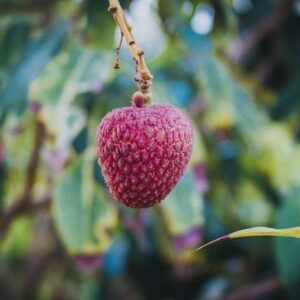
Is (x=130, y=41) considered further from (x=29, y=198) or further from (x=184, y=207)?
(x=29, y=198)

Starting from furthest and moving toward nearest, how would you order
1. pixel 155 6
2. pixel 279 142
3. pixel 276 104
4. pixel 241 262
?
1. pixel 241 262
2. pixel 279 142
3. pixel 276 104
4. pixel 155 6

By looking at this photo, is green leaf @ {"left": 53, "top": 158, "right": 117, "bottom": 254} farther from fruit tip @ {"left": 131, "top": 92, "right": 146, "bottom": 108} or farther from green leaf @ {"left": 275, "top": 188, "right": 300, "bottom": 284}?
fruit tip @ {"left": 131, "top": 92, "right": 146, "bottom": 108}

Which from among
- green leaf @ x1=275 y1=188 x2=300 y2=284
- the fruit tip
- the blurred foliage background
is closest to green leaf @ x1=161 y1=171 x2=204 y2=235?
the blurred foliage background

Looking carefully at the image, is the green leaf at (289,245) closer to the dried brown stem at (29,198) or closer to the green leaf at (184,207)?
the green leaf at (184,207)

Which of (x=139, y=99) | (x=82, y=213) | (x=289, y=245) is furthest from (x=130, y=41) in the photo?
(x=289, y=245)

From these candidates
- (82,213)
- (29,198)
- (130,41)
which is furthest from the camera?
(29,198)

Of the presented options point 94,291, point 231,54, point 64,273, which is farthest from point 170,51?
point 64,273

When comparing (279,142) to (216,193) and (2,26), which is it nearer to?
(216,193)
